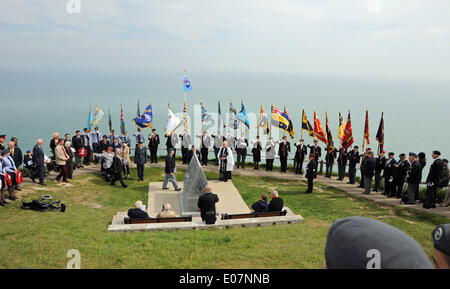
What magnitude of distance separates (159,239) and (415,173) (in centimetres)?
1076

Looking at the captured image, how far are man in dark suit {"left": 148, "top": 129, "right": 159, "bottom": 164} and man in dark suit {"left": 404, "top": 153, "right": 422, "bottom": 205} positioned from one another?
13.0 meters

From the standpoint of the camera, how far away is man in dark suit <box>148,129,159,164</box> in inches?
826

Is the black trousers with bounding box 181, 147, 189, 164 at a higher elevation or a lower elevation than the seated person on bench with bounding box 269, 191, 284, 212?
higher

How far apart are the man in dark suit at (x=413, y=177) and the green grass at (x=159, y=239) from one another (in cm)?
127

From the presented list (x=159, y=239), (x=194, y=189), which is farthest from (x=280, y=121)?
(x=159, y=239)

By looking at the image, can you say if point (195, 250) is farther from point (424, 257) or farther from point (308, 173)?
point (308, 173)

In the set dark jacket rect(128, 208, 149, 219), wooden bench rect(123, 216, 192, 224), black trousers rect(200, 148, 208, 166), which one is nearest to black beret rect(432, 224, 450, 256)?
wooden bench rect(123, 216, 192, 224)

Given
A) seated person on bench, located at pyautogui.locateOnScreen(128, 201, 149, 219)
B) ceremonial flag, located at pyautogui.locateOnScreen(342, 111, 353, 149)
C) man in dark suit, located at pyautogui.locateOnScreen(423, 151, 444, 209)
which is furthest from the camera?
ceremonial flag, located at pyautogui.locateOnScreen(342, 111, 353, 149)

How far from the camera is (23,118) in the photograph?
87.9 m

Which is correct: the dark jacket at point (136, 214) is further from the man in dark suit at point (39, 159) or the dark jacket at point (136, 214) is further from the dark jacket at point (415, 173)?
the dark jacket at point (415, 173)

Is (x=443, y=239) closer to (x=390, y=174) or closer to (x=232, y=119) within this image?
(x=390, y=174)

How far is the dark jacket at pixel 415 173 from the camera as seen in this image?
14578 millimetres

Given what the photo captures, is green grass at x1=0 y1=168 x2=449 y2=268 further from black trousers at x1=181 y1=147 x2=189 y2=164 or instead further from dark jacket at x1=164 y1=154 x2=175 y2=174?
black trousers at x1=181 y1=147 x2=189 y2=164
